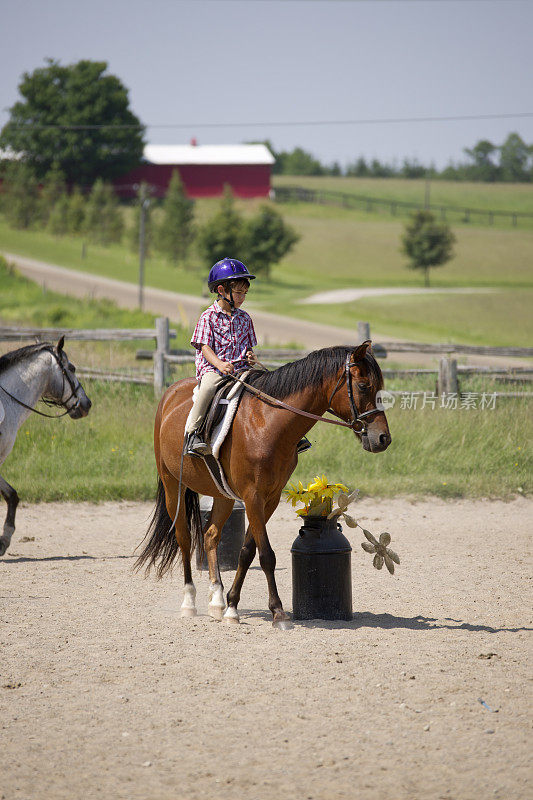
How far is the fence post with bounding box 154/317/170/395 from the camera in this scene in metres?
13.8

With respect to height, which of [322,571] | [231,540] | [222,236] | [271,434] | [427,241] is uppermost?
[427,241]

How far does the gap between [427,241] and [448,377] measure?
3459 centimetres

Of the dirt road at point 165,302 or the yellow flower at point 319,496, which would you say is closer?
the yellow flower at point 319,496

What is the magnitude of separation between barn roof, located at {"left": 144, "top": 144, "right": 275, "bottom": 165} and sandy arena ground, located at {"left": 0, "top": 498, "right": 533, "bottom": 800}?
198 ft

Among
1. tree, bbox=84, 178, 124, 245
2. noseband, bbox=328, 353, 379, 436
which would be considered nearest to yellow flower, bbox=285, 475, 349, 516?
noseband, bbox=328, 353, 379, 436

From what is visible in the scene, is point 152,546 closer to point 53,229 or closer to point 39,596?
point 39,596

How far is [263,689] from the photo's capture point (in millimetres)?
4781

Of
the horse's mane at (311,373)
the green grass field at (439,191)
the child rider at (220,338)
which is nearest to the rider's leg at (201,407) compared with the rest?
the child rider at (220,338)

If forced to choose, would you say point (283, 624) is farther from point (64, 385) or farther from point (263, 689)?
point (64, 385)

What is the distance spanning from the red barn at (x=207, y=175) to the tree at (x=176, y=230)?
15818 millimetres

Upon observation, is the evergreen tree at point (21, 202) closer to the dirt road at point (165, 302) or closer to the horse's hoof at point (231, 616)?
the dirt road at point (165, 302)

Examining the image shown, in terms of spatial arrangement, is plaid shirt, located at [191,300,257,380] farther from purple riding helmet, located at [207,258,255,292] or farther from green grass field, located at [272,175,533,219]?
green grass field, located at [272,175,533,219]

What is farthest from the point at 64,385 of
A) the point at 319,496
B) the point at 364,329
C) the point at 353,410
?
the point at 364,329

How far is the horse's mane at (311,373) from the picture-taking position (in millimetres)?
5645
